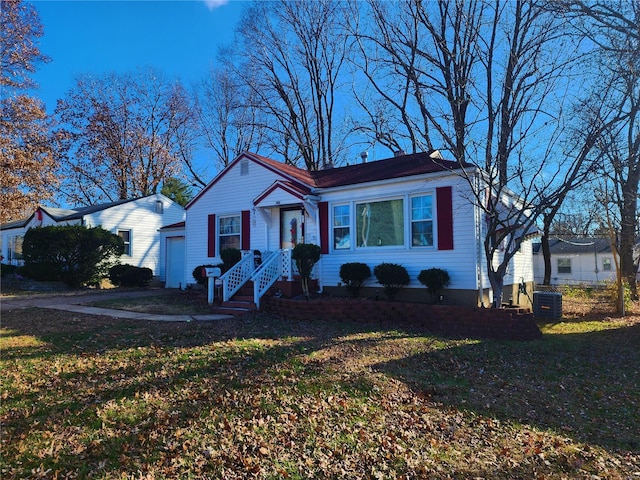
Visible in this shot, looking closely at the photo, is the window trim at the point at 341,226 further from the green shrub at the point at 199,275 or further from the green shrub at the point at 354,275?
the green shrub at the point at 199,275

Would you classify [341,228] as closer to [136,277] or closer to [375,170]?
[375,170]

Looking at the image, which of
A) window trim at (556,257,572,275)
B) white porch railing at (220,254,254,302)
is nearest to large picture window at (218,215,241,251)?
white porch railing at (220,254,254,302)

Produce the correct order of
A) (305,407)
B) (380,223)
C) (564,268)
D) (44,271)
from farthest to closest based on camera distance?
(564,268) < (44,271) < (380,223) < (305,407)

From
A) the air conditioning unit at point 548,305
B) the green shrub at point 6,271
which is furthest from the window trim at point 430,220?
the green shrub at point 6,271

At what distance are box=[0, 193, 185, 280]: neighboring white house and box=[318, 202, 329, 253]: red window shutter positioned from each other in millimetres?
10539

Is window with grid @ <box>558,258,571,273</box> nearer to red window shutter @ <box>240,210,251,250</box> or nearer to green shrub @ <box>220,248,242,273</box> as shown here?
red window shutter @ <box>240,210,251,250</box>

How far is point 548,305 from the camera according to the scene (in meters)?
13.5

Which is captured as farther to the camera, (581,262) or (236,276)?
(581,262)

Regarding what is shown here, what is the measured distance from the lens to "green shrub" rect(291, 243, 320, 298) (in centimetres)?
1172

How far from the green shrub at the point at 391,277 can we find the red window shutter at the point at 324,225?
6.81ft

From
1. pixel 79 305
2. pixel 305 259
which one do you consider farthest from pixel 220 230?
pixel 79 305

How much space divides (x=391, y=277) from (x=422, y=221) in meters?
1.79

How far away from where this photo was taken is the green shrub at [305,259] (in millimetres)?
11719

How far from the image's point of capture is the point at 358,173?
14.2m
